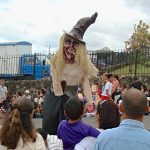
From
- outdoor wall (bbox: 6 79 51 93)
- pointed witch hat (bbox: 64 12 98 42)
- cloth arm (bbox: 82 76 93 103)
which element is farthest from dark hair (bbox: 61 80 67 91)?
outdoor wall (bbox: 6 79 51 93)

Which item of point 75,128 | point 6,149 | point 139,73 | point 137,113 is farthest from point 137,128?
point 139,73

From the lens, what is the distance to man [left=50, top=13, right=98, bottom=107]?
22.8 feet

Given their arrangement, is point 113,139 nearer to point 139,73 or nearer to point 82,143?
point 82,143

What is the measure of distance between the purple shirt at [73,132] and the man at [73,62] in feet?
5.31

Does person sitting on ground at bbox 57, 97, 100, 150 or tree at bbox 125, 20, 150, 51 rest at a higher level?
tree at bbox 125, 20, 150, 51

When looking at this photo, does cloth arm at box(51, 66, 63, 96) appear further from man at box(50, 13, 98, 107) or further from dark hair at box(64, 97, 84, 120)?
dark hair at box(64, 97, 84, 120)

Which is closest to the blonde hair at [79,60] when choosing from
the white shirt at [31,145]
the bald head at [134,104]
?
the white shirt at [31,145]

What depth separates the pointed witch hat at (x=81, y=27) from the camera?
23.2 feet

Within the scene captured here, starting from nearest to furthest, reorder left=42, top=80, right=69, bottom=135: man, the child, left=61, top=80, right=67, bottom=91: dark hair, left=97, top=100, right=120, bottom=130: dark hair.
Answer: left=97, top=100, right=120, bottom=130: dark hair, the child, left=42, top=80, right=69, bottom=135: man, left=61, top=80, right=67, bottom=91: dark hair

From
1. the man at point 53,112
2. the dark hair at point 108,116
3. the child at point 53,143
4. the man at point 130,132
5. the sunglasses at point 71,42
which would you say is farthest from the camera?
the sunglasses at point 71,42

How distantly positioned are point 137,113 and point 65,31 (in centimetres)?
370

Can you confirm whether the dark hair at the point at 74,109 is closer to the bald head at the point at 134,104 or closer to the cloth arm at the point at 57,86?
the cloth arm at the point at 57,86

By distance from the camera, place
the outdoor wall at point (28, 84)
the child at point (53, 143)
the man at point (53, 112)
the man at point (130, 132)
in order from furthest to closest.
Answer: the outdoor wall at point (28, 84), the man at point (53, 112), the child at point (53, 143), the man at point (130, 132)

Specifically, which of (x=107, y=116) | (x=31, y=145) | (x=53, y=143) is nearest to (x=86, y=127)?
(x=53, y=143)
